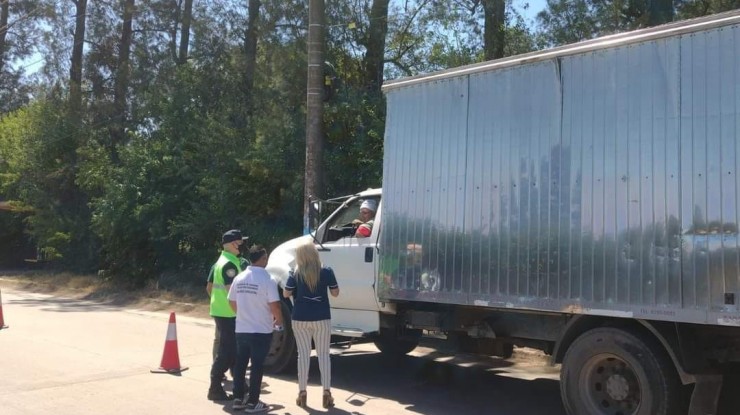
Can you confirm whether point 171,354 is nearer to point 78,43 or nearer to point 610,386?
point 610,386

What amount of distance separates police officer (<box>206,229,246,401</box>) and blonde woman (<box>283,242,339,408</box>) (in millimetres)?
856

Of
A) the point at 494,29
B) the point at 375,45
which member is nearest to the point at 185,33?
the point at 375,45

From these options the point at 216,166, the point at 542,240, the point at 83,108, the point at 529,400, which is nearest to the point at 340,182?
the point at 216,166

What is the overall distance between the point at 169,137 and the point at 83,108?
23.6ft

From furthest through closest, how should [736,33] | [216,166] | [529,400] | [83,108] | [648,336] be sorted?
[83,108]
[216,166]
[529,400]
[648,336]
[736,33]

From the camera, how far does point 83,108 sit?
25.4m

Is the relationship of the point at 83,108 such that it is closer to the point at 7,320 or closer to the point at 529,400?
the point at 7,320

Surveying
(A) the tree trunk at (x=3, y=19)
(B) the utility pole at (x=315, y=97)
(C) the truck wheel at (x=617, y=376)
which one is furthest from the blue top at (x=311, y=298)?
(A) the tree trunk at (x=3, y=19)

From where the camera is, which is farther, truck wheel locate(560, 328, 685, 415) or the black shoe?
the black shoe

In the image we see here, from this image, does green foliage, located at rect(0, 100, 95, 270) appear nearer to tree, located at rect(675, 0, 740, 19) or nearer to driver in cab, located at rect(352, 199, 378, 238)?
driver in cab, located at rect(352, 199, 378, 238)

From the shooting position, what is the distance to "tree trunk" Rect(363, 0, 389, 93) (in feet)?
54.7

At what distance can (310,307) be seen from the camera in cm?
691

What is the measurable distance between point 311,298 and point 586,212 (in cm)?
274

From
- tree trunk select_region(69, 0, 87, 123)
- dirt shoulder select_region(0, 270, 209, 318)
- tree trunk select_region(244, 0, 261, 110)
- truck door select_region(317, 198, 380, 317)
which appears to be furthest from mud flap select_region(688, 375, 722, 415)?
tree trunk select_region(69, 0, 87, 123)
